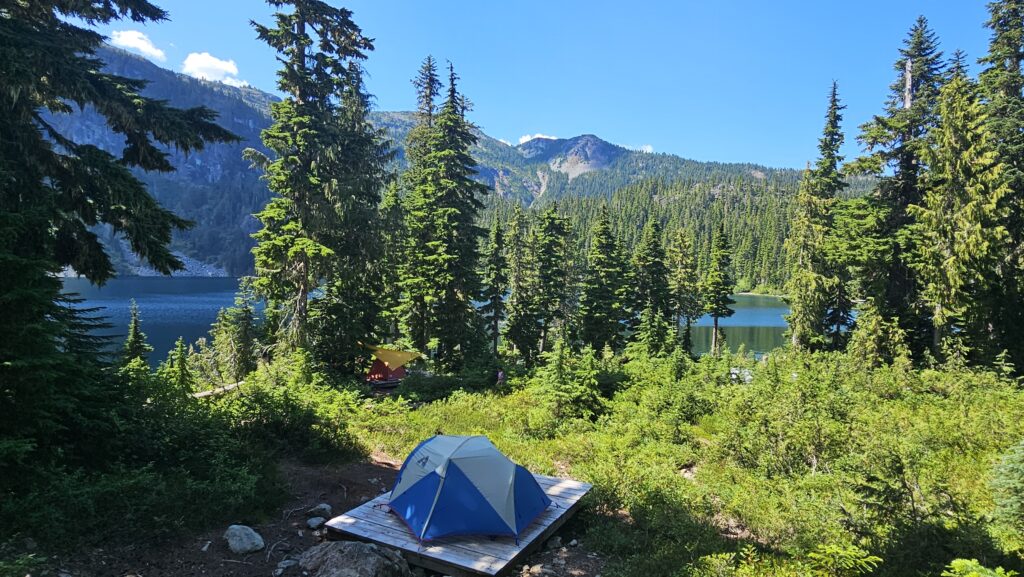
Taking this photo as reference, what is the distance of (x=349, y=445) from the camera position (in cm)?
1234

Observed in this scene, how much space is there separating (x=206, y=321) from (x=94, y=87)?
7694 cm

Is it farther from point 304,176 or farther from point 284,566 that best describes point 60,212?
point 304,176

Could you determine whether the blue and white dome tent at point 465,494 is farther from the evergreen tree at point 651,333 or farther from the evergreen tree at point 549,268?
the evergreen tree at point 549,268

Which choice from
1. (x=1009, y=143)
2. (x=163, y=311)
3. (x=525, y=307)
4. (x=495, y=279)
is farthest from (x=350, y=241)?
(x=163, y=311)

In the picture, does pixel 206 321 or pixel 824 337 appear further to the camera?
pixel 206 321

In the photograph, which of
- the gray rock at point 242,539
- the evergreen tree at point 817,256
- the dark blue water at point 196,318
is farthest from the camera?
the dark blue water at point 196,318

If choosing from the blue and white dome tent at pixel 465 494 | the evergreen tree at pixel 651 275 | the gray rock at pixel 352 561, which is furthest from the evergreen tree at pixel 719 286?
the gray rock at pixel 352 561

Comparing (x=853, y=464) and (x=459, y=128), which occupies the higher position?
(x=459, y=128)

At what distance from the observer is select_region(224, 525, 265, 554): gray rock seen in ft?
23.2

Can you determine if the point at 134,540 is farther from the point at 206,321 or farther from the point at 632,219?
the point at 632,219

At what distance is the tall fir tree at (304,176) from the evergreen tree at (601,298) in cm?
1930

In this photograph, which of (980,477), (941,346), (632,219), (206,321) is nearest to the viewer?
(980,477)

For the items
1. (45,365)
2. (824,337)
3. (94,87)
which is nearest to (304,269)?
(94,87)

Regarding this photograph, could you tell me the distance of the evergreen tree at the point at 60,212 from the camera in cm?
615
